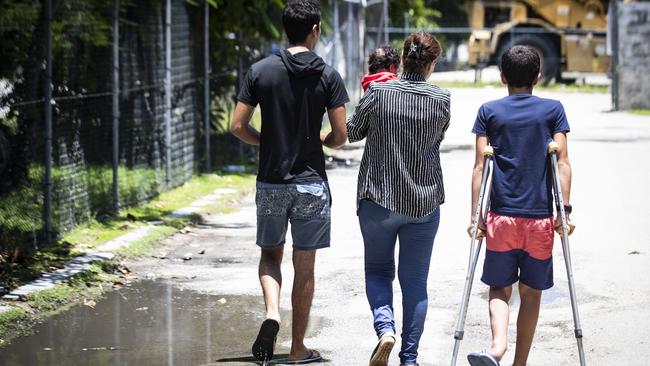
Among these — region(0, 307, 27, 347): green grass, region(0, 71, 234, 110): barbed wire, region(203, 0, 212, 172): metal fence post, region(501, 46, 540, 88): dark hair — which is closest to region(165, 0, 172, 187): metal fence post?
region(0, 71, 234, 110): barbed wire

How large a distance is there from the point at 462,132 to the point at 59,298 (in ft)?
48.3

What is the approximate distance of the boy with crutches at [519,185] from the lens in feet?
19.7

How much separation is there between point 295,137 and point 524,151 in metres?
1.30

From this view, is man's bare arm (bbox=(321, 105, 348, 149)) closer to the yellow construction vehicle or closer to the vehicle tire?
the yellow construction vehicle

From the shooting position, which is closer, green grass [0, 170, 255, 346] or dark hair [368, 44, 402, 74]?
dark hair [368, 44, 402, 74]

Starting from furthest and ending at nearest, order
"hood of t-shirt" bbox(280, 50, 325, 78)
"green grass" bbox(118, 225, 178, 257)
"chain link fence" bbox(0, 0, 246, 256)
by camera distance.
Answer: "green grass" bbox(118, 225, 178, 257) → "chain link fence" bbox(0, 0, 246, 256) → "hood of t-shirt" bbox(280, 50, 325, 78)

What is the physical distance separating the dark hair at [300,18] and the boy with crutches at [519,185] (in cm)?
110

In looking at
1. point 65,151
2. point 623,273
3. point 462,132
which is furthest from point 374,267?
point 462,132

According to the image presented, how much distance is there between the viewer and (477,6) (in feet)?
145

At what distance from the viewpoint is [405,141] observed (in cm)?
631

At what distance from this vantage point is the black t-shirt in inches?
258

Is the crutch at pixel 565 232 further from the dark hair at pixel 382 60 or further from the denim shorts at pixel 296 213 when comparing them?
the denim shorts at pixel 296 213

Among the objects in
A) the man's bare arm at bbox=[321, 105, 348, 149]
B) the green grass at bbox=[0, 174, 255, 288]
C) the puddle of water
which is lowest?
the puddle of water

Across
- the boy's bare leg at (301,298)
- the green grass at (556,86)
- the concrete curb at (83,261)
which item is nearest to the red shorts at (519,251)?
the boy's bare leg at (301,298)
